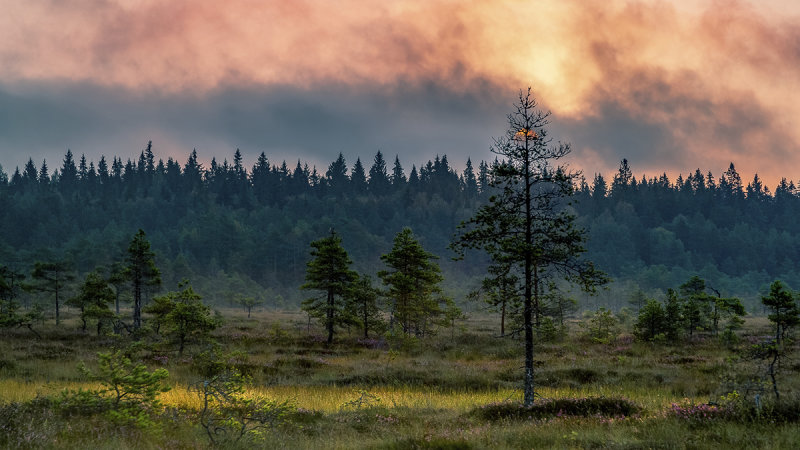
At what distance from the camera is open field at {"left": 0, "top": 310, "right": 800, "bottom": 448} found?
26.7ft

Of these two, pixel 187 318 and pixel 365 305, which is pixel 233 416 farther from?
pixel 365 305

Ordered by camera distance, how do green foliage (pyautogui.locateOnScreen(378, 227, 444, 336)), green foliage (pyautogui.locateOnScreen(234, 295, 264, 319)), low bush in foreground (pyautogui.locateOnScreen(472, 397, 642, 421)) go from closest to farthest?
low bush in foreground (pyautogui.locateOnScreen(472, 397, 642, 421)) < green foliage (pyautogui.locateOnScreen(378, 227, 444, 336)) < green foliage (pyautogui.locateOnScreen(234, 295, 264, 319))

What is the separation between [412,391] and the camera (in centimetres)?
1736

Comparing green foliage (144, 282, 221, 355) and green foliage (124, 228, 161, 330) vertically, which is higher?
green foliage (124, 228, 161, 330)

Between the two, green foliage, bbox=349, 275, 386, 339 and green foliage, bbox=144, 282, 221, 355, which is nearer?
green foliage, bbox=144, 282, 221, 355

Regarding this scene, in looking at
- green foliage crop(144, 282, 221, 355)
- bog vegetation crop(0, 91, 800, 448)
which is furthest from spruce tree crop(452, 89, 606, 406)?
green foliage crop(144, 282, 221, 355)

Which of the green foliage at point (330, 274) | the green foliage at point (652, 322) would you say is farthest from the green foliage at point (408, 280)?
the green foliage at point (652, 322)

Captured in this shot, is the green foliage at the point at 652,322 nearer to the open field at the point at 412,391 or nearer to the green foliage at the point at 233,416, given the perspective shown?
the open field at the point at 412,391

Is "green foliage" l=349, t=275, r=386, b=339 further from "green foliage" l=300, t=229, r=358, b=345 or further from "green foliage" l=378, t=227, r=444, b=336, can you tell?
"green foliage" l=378, t=227, r=444, b=336

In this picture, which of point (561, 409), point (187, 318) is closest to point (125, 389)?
point (561, 409)

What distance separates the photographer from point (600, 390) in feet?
53.2

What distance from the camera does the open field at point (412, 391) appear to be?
8.14 m

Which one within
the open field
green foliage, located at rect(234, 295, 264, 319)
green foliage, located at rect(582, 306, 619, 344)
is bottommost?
green foliage, located at rect(234, 295, 264, 319)

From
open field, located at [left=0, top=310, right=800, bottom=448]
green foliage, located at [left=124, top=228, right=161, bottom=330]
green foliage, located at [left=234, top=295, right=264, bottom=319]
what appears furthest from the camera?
green foliage, located at [left=234, top=295, right=264, bottom=319]
